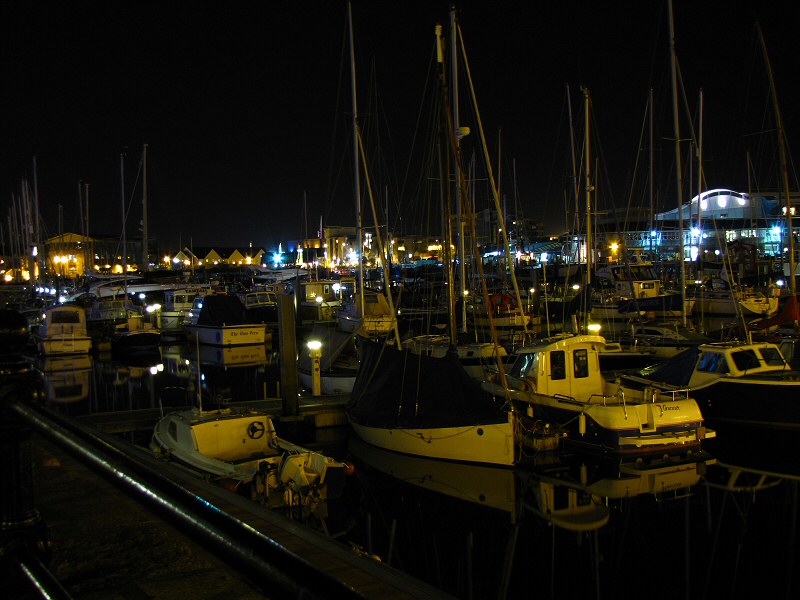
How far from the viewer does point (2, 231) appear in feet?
290

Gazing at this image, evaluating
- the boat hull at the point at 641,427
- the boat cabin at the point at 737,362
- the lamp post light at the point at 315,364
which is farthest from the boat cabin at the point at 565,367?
the lamp post light at the point at 315,364

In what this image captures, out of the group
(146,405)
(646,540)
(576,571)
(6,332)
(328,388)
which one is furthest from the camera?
(146,405)

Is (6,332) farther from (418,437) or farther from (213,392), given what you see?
(213,392)

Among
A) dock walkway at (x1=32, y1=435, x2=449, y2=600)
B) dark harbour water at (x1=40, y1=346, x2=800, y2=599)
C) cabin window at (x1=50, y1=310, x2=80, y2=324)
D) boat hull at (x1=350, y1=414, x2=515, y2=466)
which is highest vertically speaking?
cabin window at (x1=50, y1=310, x2=80, y2=324)

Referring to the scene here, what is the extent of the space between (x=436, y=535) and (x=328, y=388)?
11348 mm

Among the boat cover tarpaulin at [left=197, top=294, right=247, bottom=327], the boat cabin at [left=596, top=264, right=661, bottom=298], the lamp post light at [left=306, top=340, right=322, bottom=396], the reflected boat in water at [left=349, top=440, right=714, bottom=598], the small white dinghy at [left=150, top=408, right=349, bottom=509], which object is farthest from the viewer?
the boat cabin at [left=596, top=264, right=661, bottom=298]

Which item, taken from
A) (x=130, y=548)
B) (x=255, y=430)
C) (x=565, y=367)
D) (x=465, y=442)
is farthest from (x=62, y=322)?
(x=130, y=548)

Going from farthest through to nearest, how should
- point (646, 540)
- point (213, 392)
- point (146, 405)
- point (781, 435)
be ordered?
point (213, 392) → point (146, 405) → point (781, 435) → point (646, 540)

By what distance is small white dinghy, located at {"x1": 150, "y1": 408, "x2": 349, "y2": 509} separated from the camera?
12.4m

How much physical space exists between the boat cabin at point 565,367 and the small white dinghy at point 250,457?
25.4 feet

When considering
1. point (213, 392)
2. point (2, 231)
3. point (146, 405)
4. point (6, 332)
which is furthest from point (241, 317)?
point (2, 231)

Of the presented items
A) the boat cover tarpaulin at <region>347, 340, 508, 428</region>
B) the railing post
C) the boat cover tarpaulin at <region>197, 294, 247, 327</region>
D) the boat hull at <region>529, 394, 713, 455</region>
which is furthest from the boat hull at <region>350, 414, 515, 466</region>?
the boat cover tarpaulin at <region>197, 294, 247, 327</region>

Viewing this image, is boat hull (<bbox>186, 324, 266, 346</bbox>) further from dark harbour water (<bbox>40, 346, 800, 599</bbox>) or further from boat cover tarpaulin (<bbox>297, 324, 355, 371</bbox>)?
dark harbour water (<bbox>40, 346, 800, 599</bbox>)

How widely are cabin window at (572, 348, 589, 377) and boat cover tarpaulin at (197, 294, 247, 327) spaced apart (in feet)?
91.1
